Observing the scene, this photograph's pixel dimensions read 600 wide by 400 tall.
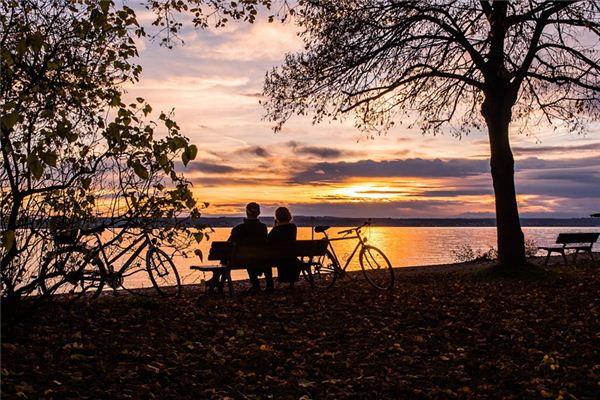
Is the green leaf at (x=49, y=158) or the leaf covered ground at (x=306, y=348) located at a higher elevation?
the green leaf at (x=49, y=158)

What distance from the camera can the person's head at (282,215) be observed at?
13.4m

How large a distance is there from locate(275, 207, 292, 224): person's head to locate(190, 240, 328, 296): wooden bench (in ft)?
1.95

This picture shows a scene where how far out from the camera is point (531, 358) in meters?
8.23

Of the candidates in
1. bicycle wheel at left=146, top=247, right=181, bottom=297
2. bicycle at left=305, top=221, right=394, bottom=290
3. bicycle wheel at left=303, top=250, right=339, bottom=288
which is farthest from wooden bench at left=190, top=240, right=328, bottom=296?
bicycle at left=305, top=221, right=394, bottom=290

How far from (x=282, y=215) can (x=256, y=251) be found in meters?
1.18

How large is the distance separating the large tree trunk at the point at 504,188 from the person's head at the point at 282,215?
6192 millimetres

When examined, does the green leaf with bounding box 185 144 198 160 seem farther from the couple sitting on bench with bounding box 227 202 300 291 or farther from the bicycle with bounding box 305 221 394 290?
the bicycle with bounding box 305 221 394 290

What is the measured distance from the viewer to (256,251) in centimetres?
1263

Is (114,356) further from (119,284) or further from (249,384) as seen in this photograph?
(119,284)

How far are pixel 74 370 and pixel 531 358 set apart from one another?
18.5ft

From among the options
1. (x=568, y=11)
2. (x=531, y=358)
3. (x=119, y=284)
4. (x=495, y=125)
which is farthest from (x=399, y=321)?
(x=568, y=11)

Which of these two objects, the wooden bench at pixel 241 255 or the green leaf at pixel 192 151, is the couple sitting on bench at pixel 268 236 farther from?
→ the green leaf at pixel 192 151

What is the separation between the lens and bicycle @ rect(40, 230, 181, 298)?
812cm

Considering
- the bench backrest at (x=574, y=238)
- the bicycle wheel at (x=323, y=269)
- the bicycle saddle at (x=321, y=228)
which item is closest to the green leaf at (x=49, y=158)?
the bicycle wheel at (x=323, y=269)
